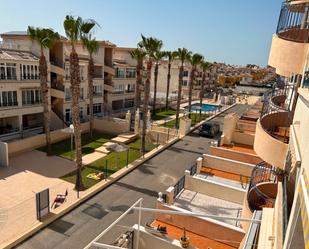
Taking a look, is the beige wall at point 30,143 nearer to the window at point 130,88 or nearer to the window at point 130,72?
the window at point 130,88

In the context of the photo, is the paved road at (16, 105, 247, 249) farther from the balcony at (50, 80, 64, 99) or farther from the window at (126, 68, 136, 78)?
the window at (126, 68, 136, 78)

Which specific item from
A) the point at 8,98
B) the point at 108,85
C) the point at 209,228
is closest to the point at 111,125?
the point at 108,85

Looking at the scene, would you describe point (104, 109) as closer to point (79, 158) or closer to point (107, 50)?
point (107, 50)

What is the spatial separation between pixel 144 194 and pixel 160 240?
7017 mm

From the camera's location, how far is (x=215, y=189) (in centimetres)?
1884

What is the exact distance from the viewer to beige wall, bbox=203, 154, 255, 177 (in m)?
22.0

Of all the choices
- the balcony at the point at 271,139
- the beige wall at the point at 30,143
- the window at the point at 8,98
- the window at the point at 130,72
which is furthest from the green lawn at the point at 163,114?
the balcony at the point at 271,139

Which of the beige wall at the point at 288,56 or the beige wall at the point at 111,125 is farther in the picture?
the beige wall at the point at 111,125

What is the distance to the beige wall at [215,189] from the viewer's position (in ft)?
60.0

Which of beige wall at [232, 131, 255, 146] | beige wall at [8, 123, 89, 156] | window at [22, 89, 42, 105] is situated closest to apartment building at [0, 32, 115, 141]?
window at [22, 89, 42, 105]

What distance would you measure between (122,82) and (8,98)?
75.6 feet

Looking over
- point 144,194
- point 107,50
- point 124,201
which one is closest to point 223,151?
point 144,194

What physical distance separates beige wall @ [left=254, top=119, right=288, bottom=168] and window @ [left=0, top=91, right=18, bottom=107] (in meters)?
28.5

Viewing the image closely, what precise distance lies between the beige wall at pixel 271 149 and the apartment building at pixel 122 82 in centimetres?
3781
